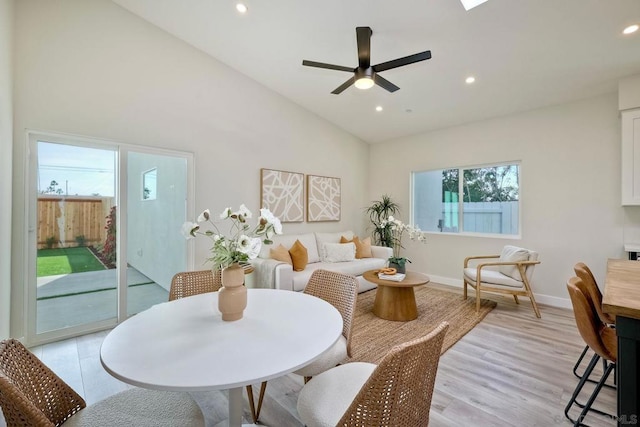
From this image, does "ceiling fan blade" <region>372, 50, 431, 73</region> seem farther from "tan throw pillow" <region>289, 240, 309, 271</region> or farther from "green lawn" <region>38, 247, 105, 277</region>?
"green lawn" <region>38, 247, 105, 277</region>

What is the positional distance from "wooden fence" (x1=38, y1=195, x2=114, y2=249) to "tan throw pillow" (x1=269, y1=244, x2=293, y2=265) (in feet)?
6.53

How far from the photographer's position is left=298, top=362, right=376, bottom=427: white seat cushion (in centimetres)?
113

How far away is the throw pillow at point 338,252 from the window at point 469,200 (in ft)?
5.39

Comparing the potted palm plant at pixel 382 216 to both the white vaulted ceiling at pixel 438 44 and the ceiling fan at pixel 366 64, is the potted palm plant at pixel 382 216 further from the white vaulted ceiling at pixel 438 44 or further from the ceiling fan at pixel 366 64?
the ceiling fan at pixel 366 64

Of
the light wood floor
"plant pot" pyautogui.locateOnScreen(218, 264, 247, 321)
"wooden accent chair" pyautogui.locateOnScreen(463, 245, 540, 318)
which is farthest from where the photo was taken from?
"wooden accent chair" pyautogui.locateOnScreen(463, 245, 540, 318)

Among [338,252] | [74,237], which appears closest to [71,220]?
[74,237]

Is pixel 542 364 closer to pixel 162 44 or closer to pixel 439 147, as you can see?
pixel 439 147

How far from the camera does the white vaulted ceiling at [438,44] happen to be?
2.50 metres

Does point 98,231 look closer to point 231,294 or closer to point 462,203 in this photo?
point 231,294

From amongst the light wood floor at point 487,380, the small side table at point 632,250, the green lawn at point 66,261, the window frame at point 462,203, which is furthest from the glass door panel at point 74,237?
the small side table at point 632,250

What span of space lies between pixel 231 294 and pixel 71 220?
9.09 ft

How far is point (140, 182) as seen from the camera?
Result: 3.38 metres

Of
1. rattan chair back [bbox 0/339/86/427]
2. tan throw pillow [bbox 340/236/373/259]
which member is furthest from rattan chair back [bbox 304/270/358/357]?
tan throw pillow [bbox 340/236/373/259]

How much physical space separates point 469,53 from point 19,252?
195 inches
